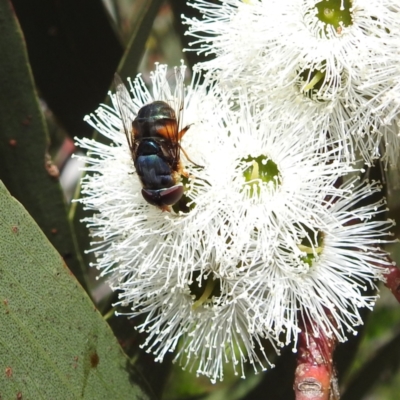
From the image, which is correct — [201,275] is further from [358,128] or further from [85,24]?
[85,24]

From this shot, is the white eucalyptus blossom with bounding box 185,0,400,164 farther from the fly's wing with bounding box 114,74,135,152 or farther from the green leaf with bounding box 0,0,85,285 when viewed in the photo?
the green leaf with bounding box 0,0,85,285

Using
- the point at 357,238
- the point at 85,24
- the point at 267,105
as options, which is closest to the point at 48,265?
the point at 267,105

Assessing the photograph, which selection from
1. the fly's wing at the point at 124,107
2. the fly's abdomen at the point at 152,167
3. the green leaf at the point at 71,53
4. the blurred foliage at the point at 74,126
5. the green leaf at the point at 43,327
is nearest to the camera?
the green leaf at the point at 43,327

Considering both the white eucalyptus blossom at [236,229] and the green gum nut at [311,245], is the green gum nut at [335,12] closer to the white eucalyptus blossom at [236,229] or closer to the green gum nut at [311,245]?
the white eucalyptus blossom at [236,229]

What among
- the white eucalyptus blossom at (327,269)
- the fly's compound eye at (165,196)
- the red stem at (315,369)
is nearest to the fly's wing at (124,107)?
the fly's compound eye at (165,196)

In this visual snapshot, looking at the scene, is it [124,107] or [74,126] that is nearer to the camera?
[124,107]

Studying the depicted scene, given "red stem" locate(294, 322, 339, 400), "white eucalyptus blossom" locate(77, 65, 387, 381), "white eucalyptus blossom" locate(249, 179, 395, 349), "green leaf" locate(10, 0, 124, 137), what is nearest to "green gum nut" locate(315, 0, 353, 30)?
"white eucalyptus blossom" locate(77, 65, 387, 381)

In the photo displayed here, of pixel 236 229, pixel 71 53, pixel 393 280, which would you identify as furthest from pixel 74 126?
pixel 393 280

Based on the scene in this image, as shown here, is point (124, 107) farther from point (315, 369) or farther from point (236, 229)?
point (315, 369)
